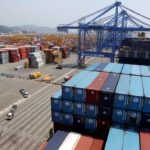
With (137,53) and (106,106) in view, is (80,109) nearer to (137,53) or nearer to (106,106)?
(106,106)

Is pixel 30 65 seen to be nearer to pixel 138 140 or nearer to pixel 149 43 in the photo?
pixel 149 43

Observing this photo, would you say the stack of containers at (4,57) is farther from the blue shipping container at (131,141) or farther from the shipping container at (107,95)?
the blue shipping container at (131,141)

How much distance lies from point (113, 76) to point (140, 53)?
41907 mm

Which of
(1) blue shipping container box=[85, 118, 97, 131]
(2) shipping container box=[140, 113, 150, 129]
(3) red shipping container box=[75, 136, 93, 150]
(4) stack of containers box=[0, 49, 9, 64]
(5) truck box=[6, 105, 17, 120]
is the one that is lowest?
(5) truck box=[6, 105, 17, 120]

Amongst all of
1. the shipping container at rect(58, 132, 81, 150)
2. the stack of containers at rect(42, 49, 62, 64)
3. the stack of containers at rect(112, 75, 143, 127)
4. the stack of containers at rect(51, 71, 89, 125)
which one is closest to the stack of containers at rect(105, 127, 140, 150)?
the stack of containers at rect(112, 75, 143, 127)

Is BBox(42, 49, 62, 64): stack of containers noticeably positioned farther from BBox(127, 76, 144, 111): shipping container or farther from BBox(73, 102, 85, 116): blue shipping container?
BBox(127, 76, 144, 111): shipping container

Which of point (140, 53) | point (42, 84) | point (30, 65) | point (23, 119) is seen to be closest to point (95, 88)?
point (23, 119)

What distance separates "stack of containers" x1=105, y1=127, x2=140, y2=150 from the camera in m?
17.9

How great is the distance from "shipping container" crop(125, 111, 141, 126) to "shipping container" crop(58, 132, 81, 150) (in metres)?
7.07

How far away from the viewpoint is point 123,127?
2230 centimetres

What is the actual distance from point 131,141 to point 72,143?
6.95 meters

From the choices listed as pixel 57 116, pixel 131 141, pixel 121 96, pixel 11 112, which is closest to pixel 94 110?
pixel 121 96

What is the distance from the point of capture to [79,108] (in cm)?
2425

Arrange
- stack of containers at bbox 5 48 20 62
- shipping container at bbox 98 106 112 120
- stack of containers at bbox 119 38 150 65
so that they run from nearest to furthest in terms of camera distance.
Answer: shipping container at bbox 98 106 112 120 → stack of containers at bbox 119 38 150 65 → stack of containers at bbox 5 48 20 62
